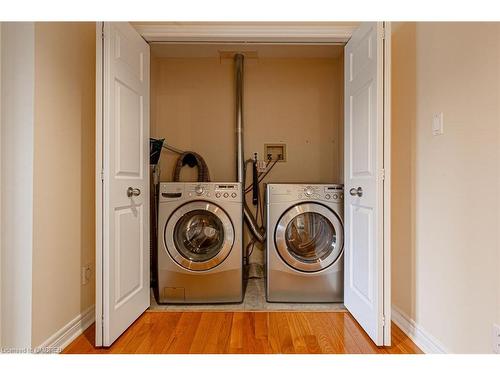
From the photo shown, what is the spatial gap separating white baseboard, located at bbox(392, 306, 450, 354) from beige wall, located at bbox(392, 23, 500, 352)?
0.03 metres

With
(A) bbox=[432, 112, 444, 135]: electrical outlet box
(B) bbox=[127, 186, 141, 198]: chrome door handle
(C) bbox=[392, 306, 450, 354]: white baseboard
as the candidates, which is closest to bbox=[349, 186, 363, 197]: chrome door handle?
(A) bbox=[432, 112, 444, 135]: electrical outlet box

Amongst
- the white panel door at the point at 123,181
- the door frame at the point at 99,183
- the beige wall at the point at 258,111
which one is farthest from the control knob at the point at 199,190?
the beige wall at the point at 258,111

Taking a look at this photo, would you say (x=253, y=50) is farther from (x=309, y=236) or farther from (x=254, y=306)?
(x=254, y=306)

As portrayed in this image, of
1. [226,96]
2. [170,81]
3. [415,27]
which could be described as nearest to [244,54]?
[226,96]

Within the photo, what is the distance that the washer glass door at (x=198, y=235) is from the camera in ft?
→ 6.93

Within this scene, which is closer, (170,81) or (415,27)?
(415,27)

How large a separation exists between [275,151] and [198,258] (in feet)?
4.53

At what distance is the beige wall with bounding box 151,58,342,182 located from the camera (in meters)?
2.93

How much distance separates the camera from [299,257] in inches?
84.5

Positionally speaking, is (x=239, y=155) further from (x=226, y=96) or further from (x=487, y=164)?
(x=487, y=164)

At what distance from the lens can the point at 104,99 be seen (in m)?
1.49

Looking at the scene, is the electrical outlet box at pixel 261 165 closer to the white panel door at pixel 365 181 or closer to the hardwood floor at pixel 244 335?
the white panel door at pixel 365 181

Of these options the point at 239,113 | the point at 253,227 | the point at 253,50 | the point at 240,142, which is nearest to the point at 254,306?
the point at 253,227
